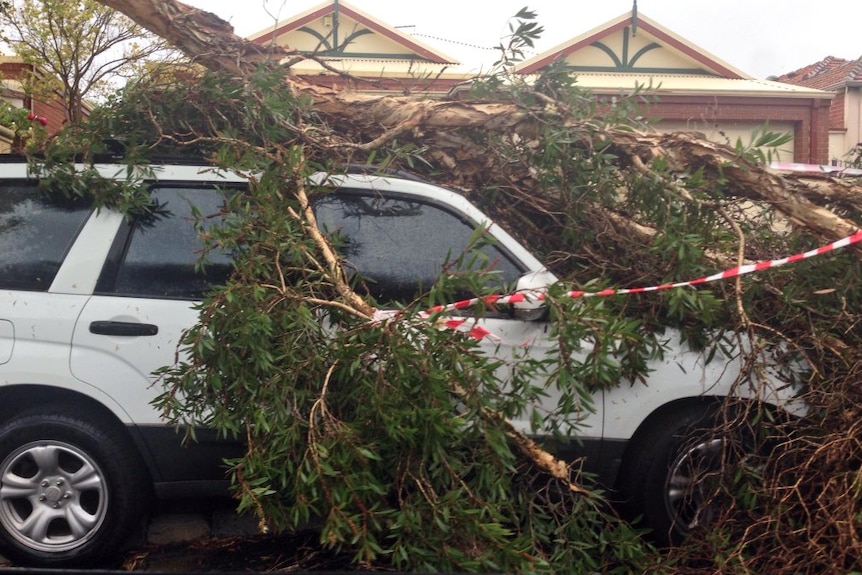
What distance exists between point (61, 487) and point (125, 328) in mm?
788

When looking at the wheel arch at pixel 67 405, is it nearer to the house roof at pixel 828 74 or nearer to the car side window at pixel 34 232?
the car side window at pixel 34 232

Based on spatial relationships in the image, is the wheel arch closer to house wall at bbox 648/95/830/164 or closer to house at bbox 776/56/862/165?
house wall at bbox 648/95/830/164

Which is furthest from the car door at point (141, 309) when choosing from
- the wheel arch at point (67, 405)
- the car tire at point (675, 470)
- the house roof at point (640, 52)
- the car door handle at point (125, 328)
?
the house roof at point (640, 52)

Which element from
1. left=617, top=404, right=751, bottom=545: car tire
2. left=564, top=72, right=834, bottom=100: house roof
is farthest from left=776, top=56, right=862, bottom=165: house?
left=617, top=404, right=751, bottom=545: car tire

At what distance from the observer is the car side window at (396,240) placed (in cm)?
378

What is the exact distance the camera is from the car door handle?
3.75 m

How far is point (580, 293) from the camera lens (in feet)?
11.2

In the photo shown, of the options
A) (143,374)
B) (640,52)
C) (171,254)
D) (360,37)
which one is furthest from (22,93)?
(143,374)

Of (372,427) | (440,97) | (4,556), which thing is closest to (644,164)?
(440,97)

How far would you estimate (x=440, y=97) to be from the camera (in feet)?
15.4

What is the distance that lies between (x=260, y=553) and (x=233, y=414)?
956 millimetres

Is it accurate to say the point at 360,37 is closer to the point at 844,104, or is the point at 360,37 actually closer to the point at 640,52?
the point at 640,52

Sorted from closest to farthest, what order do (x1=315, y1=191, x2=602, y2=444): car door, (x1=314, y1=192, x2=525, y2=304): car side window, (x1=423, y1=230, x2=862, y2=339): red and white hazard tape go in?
(x1=423, y1=230, x2=862, y2=339): red and white hazard tape
(x1=315, y1=191, x2=602, y2=444): car door
(x1=314, y1=192, x2=525, y2=304): car side window

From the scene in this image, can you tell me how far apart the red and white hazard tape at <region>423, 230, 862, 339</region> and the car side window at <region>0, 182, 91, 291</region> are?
75.0 inches
